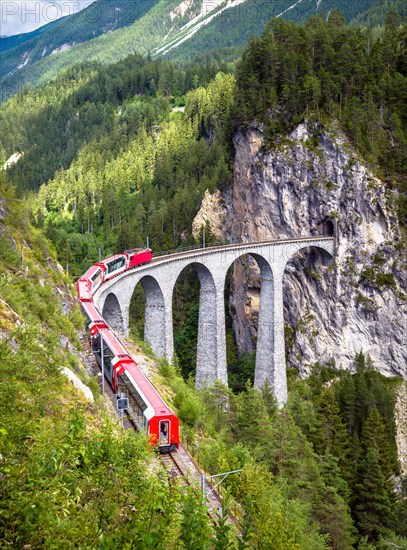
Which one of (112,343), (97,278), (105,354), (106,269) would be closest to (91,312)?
(105,354)

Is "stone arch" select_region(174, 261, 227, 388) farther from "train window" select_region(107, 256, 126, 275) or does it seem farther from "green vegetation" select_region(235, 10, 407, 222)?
"green vegetation" select_region(235, 10, 407, 222)

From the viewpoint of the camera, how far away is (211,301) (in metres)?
51.2

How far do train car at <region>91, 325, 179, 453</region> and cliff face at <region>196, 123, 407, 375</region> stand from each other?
3909cm

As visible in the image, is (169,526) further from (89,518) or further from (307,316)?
(307,316)

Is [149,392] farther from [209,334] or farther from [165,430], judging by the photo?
[209,334]

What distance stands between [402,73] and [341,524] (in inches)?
2167

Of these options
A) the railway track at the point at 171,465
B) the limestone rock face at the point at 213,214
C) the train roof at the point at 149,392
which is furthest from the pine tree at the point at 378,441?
the limestone rock face at the point at 213,214

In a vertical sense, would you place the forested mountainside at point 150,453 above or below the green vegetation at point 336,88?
below

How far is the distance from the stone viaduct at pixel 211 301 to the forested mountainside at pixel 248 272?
294cm

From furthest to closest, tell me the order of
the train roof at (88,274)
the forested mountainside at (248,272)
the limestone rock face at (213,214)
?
the limestone rock face at (213,214) < the train roof at (88,274) < the forested mountainside at (248,272)

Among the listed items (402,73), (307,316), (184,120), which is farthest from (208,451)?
(184,120)

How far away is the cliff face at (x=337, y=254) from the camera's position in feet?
201

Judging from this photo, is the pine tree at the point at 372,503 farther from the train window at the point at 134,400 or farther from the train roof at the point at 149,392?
the train window at the point at 134,400

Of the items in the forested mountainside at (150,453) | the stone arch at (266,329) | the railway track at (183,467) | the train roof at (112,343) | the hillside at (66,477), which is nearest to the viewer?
the hillside at (66,477)
